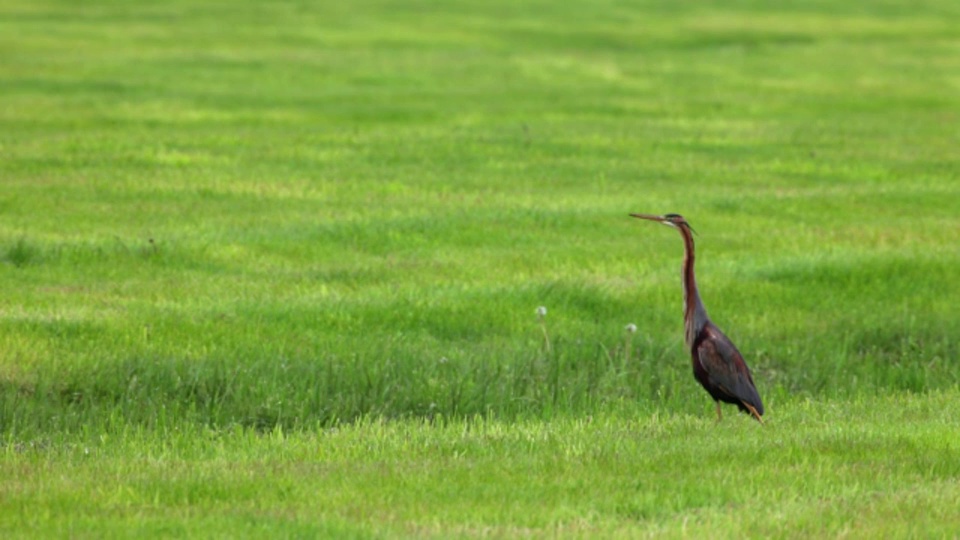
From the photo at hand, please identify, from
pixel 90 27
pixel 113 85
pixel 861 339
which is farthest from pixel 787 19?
pixel 861 339

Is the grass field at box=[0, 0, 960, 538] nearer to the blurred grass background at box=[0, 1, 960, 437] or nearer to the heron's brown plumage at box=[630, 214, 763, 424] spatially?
the blurred grass background at box=[0, 1, 960, 437]

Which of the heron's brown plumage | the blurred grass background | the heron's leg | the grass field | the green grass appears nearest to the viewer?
the green grass

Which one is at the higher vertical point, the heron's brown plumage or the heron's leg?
the heron's brown plumage

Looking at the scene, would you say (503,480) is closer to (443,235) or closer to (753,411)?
(753,411)

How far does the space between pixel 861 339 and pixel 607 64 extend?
28979 millimetres

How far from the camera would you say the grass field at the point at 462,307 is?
816 cm

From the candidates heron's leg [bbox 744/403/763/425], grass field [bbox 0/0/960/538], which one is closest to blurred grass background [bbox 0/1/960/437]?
grass field [bbox 0/0/960/538]

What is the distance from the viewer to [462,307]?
1452cm

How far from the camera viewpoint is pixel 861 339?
14.5m

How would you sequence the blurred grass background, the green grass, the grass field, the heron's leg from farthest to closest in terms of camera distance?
the blurred grass background, the heron's leg, the grass field, the green grass

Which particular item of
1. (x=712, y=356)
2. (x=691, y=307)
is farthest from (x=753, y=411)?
(x=691, y=307)

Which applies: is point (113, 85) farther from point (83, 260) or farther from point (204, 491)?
point (204, 491)

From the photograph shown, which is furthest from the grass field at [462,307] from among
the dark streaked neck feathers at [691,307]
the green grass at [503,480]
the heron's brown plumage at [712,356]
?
the dark streaked neck feathers at [691,307]

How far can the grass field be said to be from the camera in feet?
26.8
